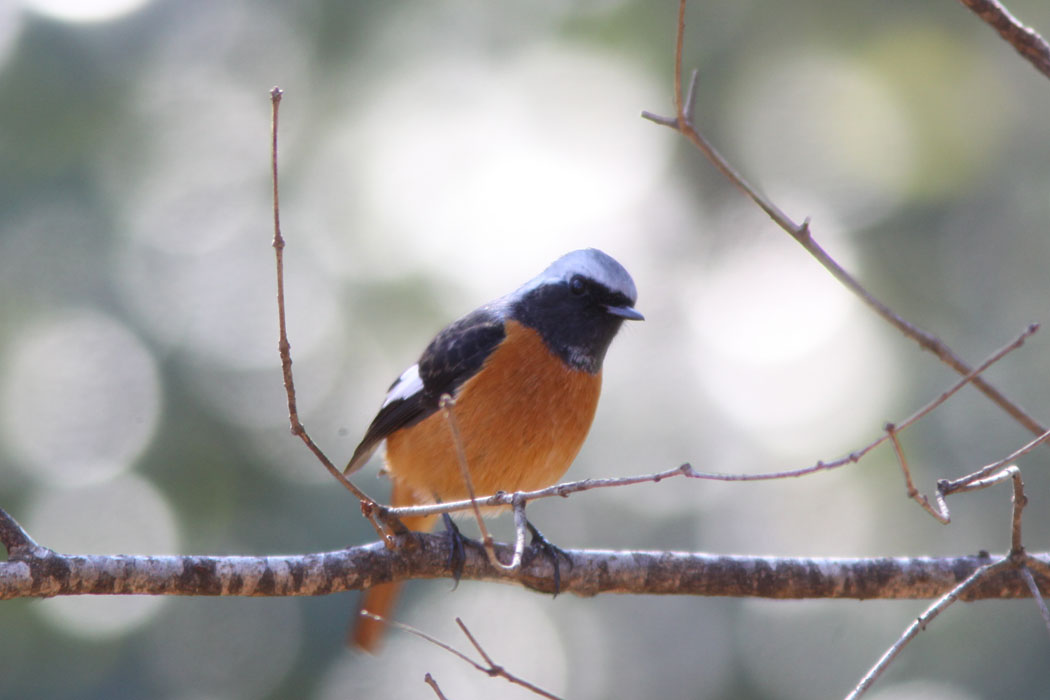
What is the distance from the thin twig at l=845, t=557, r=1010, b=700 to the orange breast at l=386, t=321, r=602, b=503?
1.92 metres

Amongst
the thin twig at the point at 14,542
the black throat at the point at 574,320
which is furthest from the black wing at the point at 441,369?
the thin twig at the point at 14,542

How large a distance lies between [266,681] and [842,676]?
387cm

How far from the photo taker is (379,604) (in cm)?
A: 490

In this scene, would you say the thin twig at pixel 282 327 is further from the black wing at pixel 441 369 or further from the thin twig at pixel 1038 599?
the black wing at pixel 441 369

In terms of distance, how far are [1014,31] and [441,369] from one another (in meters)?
2.64

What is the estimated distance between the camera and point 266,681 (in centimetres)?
715

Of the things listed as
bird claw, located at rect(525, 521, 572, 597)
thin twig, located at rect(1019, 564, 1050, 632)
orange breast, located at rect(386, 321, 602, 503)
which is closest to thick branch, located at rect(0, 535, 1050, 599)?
bird claw, located at rect(525, 521, 572, 597)

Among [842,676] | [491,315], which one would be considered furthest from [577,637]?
[491,315]

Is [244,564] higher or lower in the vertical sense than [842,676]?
higher

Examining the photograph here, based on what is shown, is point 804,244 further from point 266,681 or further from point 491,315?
point 266,681

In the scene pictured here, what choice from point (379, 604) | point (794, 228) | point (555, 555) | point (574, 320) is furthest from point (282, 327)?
point (379, 604)

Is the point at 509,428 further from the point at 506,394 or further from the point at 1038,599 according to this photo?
the point at 1038,599

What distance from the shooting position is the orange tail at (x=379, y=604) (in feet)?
15.6

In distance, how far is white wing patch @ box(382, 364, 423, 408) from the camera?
4.84m
